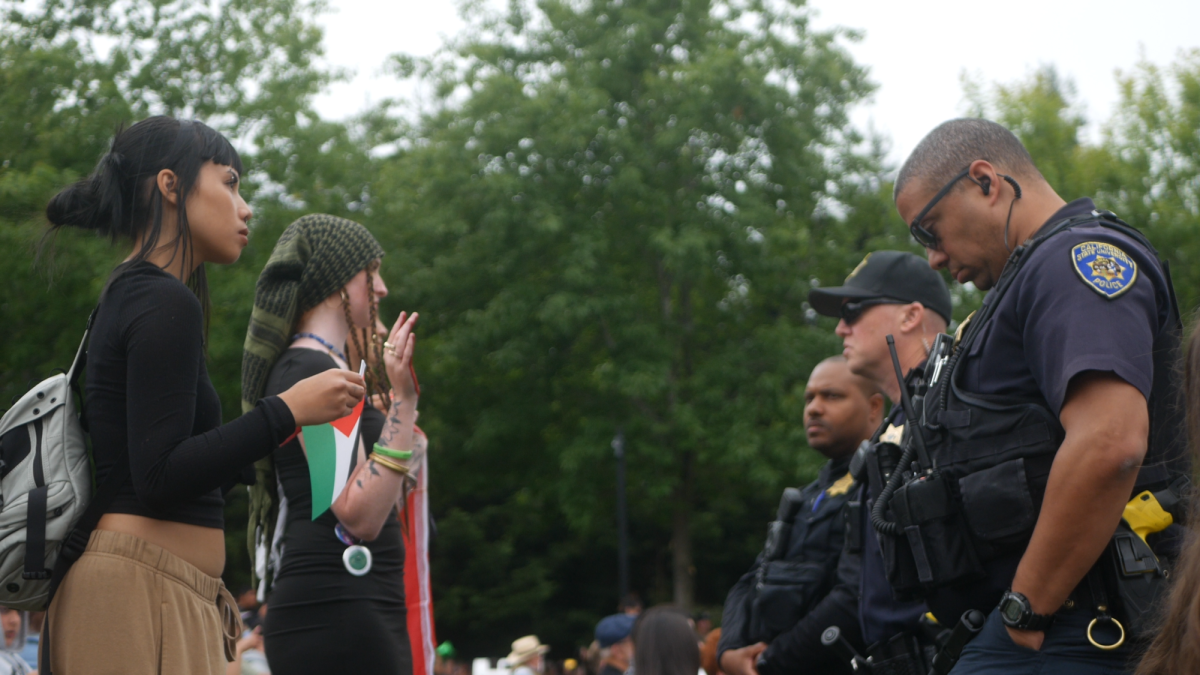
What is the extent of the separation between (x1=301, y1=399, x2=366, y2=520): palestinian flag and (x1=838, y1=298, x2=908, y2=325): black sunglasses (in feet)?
7.73

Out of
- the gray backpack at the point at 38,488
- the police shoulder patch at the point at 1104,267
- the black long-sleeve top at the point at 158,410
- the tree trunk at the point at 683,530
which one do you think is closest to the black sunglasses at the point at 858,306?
the police shoulder patch at the point at 1104,267

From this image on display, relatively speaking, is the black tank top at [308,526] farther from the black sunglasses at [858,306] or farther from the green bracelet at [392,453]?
the black sunglasses at [858,306]

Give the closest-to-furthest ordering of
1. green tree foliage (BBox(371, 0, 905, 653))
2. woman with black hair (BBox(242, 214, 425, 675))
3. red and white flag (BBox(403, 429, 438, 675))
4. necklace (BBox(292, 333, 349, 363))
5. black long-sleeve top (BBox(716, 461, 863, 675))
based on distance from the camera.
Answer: woman with black hair (BBox(242, 214, 425, 675)) < necklace (BBox(292, 333, 349, 363)) < red and white flag (BBox(403, 429, 438, 675)) < black long-sleeve top (BBox(716, 461, 863, 675)) < green tree foliage (BBox(371, 0, 905, 653))

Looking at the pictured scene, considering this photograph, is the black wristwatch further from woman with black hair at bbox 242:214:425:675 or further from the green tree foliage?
the green tree foliage

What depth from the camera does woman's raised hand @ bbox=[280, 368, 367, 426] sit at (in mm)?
2588

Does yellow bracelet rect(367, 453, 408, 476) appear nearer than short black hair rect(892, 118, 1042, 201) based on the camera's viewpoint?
No

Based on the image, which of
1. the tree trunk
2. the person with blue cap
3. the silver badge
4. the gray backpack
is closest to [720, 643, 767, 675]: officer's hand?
the silver badge

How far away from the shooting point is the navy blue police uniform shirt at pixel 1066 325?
8.44ft

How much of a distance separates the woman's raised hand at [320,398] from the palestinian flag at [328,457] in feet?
1.02

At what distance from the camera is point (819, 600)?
14.5ft

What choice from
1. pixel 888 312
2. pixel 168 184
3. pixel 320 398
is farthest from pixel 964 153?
pixel 168 184

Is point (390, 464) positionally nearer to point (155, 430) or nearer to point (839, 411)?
point (155, 430)

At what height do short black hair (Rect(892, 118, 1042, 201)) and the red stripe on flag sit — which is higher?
short black hair (Rect(892, 118, 1042, 201))

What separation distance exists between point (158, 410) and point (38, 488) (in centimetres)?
30
